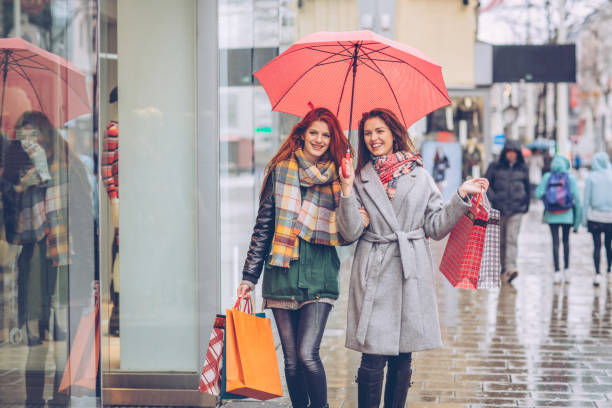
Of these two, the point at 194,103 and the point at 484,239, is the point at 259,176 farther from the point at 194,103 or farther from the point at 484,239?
the point at 484,239

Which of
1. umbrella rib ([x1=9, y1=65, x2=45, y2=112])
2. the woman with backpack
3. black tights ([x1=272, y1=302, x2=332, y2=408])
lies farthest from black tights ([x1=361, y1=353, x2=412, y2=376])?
the woman with backpack

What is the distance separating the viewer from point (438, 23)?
2016 centimetres

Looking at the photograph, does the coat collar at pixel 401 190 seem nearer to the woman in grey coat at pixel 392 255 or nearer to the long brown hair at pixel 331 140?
the woman in grey coat at pixel 392 255

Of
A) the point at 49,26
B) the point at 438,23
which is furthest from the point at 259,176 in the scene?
the point at 438,23

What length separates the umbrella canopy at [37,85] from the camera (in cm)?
314

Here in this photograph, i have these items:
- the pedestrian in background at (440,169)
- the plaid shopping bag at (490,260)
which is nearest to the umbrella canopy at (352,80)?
the plaid shopping bag at (490,260)

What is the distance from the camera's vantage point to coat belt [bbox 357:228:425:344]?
4.44m

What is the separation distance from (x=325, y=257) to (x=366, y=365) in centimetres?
61

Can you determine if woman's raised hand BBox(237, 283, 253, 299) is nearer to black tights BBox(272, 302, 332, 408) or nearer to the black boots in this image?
black tights BBox(272, 302, 332, 408)

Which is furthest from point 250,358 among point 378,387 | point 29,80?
point 29,80

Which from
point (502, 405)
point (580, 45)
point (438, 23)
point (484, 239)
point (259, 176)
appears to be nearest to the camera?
point (484, 239)

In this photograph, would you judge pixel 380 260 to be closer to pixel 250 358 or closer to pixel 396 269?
pixel 396 269

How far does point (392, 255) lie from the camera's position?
4.48 metres

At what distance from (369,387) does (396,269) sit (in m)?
0.65
